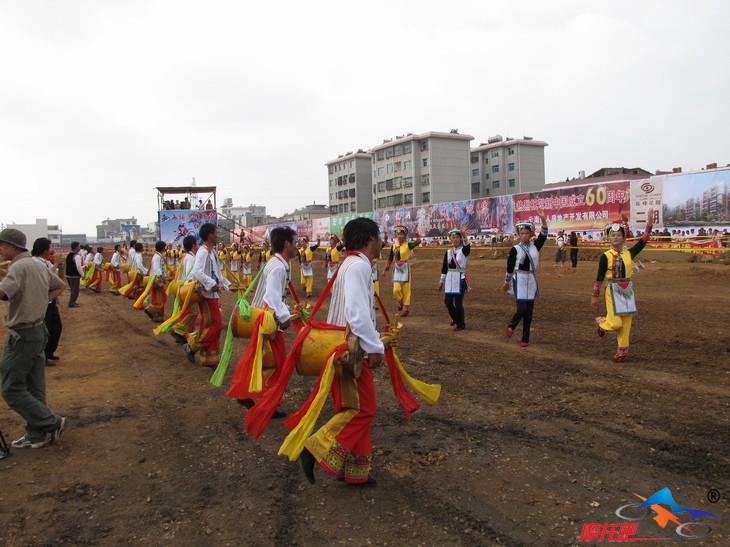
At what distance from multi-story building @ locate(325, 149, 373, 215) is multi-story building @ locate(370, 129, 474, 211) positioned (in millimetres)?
9108

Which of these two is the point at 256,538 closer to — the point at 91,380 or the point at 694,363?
the point at 91,380

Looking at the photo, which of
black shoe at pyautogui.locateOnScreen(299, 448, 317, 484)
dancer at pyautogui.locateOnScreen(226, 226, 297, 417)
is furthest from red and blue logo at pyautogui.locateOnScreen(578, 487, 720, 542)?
dancer at pyautogui.locateOnScreen(226, 226, 297, 417)

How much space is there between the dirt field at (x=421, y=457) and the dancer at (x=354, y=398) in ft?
0.82

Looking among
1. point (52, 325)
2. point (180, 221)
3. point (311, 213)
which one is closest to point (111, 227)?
point (311, 213)

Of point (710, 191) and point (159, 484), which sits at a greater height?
point (710, 191)

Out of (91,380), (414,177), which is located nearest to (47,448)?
(91,380)

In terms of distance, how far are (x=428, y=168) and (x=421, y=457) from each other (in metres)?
64.9

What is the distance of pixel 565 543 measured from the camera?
3010mm

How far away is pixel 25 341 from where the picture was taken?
457cm

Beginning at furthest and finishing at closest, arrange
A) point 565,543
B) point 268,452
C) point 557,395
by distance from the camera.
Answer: point 557,395, point 268,452, point 565,543

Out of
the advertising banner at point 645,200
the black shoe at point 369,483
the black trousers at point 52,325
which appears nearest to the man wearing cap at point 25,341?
the black shoe at point 369,483

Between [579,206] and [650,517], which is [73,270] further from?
[579,206]

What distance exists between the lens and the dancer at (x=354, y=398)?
11.5ft

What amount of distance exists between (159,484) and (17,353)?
1.84 meters
